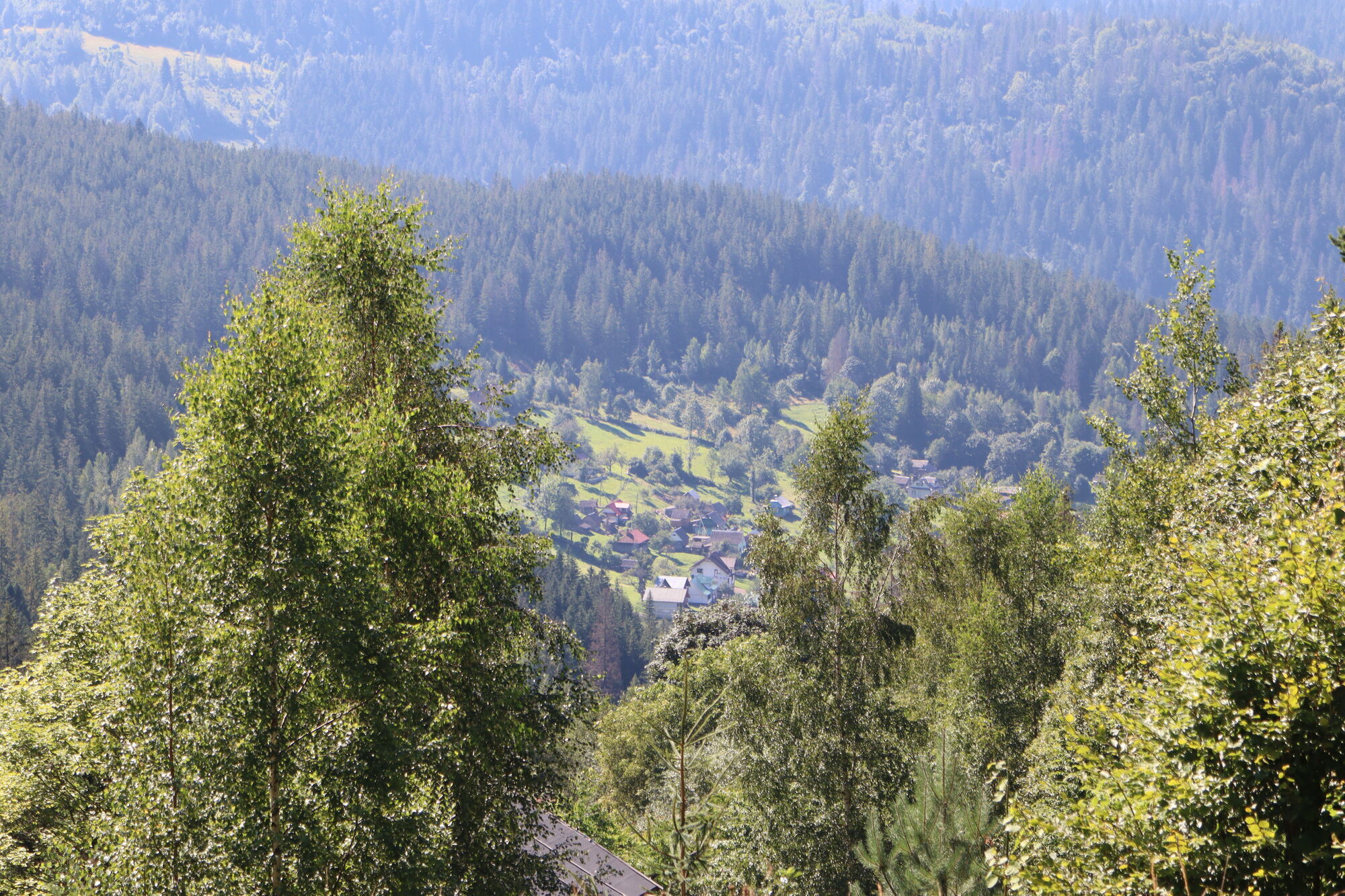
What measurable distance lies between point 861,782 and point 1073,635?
9.69 meters

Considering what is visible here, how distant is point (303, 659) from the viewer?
47.9 ft

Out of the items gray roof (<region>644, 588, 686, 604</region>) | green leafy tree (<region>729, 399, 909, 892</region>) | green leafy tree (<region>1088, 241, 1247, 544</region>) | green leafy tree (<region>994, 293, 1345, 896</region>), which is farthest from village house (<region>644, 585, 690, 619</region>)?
green leafy tree (<region>994, 293, 1345, 896</region>)

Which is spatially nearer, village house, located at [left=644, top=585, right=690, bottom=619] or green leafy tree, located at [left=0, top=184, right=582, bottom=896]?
green leafy tree, located at [left=0, top=184, right=582, bottom=896]

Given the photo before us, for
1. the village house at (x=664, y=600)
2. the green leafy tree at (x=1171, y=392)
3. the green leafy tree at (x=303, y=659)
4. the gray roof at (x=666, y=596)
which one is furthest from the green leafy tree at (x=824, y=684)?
the gray roof at (x=666, y=596)

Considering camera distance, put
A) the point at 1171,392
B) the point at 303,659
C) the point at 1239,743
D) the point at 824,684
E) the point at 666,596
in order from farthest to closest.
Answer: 1. the point at 666,596
2. the point at 824,684
3. the point at 1171,392
4. the point at 303,659
5. the point at 1239,743

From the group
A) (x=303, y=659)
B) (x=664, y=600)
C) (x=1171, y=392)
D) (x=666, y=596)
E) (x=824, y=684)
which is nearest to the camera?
(x=303, y=659)

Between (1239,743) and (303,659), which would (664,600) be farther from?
(1239,743)

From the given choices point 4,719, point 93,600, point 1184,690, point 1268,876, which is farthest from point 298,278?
point 1268,876

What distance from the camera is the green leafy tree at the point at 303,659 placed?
13.8m

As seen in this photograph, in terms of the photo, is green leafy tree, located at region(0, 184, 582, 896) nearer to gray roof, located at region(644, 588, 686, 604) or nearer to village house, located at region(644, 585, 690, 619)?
village house, located at region(644, 585, 690, 619)

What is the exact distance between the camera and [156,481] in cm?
1485

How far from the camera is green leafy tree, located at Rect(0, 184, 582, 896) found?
45.2 ft

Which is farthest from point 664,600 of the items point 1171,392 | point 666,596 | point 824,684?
point 1171,392

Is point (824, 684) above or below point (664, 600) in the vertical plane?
above
